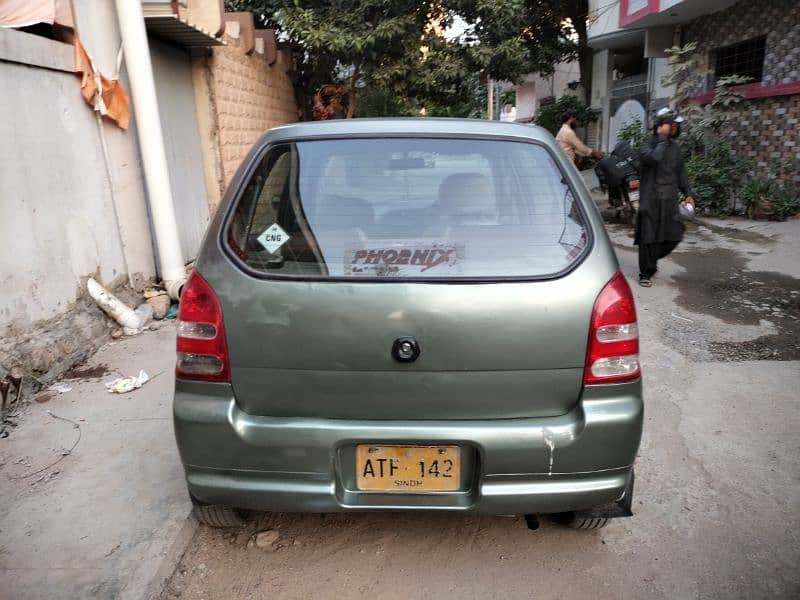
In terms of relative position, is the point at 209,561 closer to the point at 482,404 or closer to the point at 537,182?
the point at 482,404

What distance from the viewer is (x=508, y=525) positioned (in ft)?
8.74

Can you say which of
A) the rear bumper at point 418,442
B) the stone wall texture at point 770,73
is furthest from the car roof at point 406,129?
the stone wall texture at point 770,73

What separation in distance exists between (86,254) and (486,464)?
388 cm

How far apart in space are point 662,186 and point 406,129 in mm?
4461

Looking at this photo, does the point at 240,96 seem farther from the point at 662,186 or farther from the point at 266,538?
the point at 266,538

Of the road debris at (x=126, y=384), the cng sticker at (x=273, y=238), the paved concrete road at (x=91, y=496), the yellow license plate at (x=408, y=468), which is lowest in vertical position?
the paved concrete road at (x=91, y=496)

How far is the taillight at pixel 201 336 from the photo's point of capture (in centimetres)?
206

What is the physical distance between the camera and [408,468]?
208 cm

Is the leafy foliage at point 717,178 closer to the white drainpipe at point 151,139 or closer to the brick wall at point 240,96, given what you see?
the brick wall at point 240,96

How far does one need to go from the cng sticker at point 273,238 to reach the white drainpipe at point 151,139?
12.2 feet

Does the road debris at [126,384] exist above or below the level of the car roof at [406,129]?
below

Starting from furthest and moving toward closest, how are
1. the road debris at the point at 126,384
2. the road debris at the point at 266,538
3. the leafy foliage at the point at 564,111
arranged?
the leafy foliage at the point at 564,111 < the road debris at the point at 126,384 < the road debris at the point at 266,538

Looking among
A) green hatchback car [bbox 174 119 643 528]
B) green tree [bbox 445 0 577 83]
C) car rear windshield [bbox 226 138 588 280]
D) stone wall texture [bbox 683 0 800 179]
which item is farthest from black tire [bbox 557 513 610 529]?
green tree [bbox 445 0 577 83]

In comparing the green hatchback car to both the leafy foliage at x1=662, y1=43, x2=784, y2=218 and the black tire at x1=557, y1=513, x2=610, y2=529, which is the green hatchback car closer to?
the black tire at x1=557, y1=513, x2=610, y2=529
